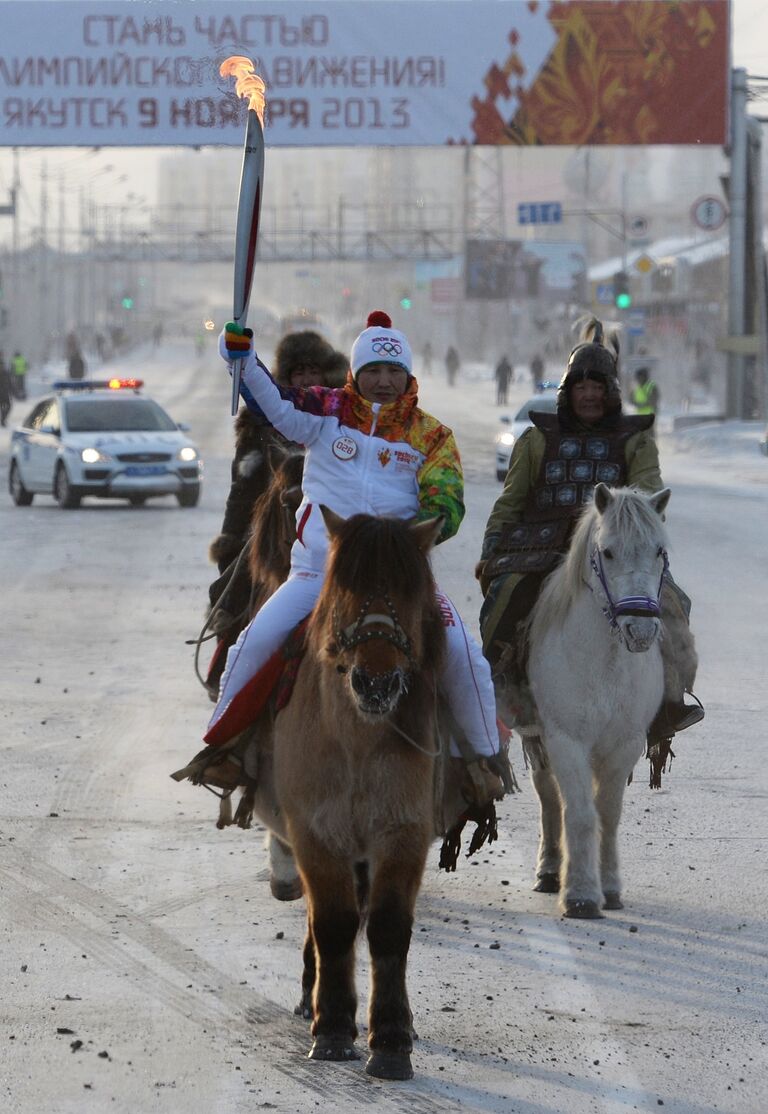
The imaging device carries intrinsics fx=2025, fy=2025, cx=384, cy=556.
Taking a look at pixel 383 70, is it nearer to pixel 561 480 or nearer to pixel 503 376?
pixel 503 376

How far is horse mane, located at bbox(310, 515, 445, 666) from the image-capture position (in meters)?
5.72

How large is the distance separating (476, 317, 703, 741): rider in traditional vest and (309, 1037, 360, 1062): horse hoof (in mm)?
2496

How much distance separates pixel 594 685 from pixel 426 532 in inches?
86.4

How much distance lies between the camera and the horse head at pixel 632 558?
7371 mm

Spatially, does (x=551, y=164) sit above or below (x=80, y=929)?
above

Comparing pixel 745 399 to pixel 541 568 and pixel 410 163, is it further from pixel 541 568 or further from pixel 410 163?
pixel 410 163

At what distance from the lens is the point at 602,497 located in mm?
7547

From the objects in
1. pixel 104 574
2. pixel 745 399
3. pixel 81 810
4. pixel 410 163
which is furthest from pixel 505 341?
pixel 81 810

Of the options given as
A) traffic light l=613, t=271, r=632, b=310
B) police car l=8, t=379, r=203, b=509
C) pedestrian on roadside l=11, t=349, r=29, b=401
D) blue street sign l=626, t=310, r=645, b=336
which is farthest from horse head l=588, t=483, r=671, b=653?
pedestrian on roadside l=11, t=349, r=29, b=401

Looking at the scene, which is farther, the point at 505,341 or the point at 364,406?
the point at 505,341

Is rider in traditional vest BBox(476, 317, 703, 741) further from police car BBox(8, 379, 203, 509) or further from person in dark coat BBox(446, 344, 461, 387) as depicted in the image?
person in dark coat BBox(446, 344, 461, 387)

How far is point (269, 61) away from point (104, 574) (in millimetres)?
20513

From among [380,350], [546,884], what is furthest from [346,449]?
[546,884]

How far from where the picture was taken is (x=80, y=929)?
743 centimetres
